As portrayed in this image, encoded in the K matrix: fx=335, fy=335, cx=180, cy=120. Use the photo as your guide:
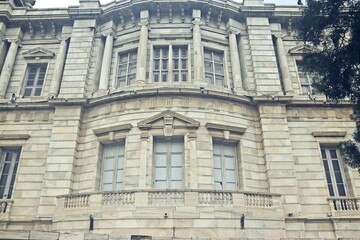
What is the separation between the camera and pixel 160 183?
13453 mm

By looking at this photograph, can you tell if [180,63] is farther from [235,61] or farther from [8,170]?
[8,170]

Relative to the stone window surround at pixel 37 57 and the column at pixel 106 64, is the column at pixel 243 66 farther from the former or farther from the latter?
the stone window surround at pixel 37 57

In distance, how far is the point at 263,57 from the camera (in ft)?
55.7

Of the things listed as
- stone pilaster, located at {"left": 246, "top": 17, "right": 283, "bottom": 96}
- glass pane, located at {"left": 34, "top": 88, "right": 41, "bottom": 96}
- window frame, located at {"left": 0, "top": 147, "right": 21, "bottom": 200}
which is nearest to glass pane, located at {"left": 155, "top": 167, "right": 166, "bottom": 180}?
stone pilaster, located at {"left": 246, "top": 17, "right": 283, "bottom": 96}

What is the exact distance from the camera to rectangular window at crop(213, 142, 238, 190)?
1393 centimetres

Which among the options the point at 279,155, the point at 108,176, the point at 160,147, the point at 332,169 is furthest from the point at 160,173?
the point at 332,169

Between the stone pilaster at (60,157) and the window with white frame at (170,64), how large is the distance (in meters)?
4.15

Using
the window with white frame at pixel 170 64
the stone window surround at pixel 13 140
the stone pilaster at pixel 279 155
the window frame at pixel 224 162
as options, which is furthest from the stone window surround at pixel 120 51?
the stone pilaster at pixel 279 155

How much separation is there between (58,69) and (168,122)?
23.2ft

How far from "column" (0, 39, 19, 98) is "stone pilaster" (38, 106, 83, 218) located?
3757 mm

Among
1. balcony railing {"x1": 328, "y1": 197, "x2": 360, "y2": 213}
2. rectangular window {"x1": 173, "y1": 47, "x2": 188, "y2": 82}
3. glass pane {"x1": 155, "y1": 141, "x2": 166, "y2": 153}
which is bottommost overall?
balcony railing {"x1": 328, "y1": 197, "x2": 360, "y2": 213}

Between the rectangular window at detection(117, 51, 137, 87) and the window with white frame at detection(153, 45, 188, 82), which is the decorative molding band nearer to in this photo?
the window with white frame at detection(153, 45, 188, 82)

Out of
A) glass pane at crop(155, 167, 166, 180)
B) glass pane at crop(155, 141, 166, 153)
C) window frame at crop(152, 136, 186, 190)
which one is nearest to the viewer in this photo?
window frame at crop(152, 136, 186, 190)

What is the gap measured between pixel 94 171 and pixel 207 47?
8.22m
